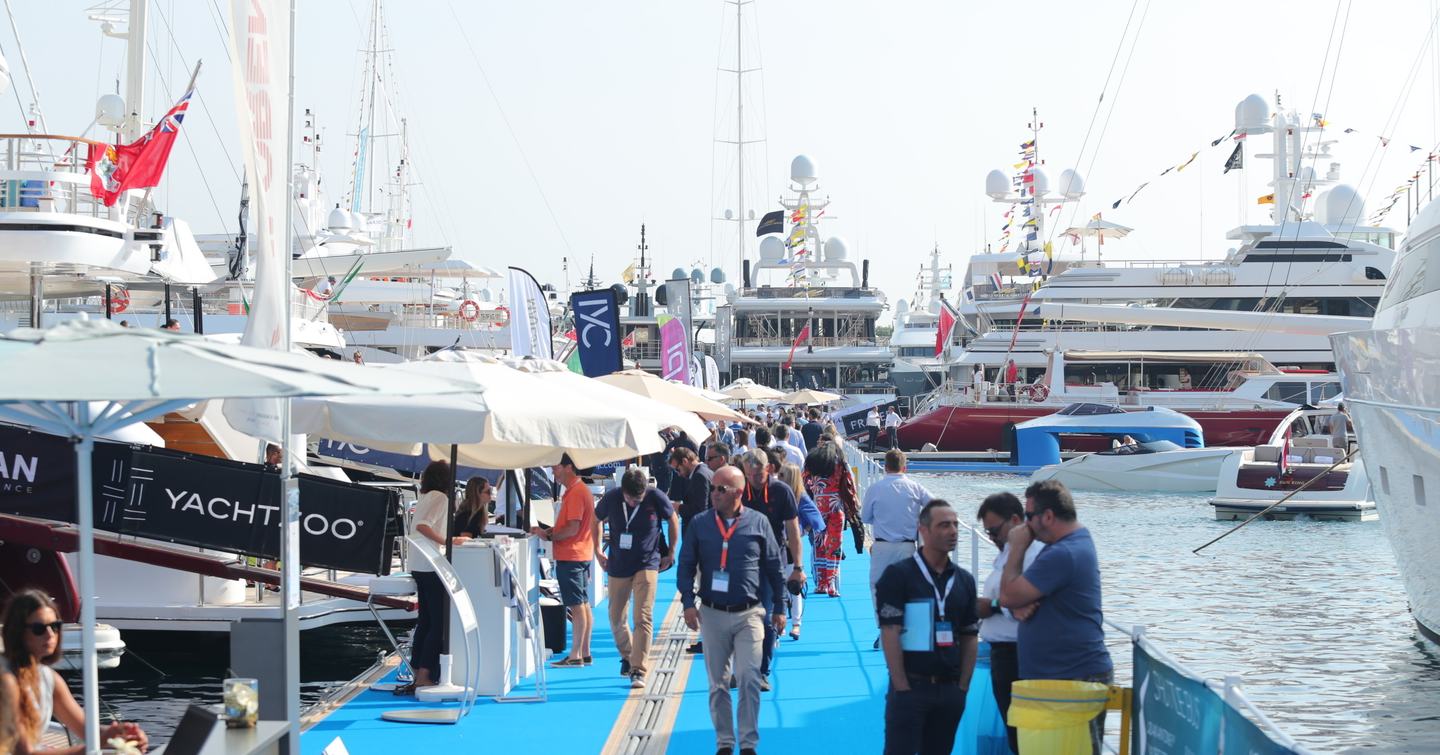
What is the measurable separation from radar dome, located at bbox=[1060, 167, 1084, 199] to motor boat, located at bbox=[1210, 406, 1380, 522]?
37.3 m

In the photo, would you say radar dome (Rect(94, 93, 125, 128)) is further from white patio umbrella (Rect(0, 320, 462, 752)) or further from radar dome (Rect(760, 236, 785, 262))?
radar dome (Rect(760, 236, 785, 262))

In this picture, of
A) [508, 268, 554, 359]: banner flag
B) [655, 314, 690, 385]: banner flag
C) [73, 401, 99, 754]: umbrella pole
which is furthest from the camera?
[655, 314, 690, 385]: banner flag

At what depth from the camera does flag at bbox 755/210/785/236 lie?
77.9 m

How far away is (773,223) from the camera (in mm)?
78000

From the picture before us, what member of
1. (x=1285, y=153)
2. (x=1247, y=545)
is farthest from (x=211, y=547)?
(x=1285, y=153)

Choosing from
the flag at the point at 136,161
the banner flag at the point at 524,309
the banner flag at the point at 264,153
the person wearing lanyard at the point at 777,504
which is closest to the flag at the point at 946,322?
the banner flag at the point at 524,309

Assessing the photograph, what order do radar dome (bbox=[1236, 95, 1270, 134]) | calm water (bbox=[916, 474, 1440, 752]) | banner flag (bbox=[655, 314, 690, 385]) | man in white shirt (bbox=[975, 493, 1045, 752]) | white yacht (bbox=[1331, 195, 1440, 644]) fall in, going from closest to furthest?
man in white shirt (bbox=[975, 493, 1045, 752]) < white yacht (bbox=[1331, 195, 1440, 644]) < calm water (bbox=[916, 474, 1440, 752]) < banner flag (bbox=[655, 314, 690, 385]) < radar dome (bbox=[1236, 95, 1270, 134])

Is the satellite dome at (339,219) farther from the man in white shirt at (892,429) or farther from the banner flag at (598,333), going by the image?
the banner flag at (598,333)

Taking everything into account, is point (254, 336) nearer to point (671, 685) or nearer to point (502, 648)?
point (502, 648)

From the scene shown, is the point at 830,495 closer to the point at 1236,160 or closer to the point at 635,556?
the point at 635,556

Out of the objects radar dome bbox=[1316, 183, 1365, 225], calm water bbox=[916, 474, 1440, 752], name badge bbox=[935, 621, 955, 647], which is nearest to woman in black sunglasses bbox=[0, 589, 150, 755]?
name badge bbox=[935, 621, 955, 647]

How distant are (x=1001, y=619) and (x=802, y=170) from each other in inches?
2747

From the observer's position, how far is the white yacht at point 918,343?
7731 cm

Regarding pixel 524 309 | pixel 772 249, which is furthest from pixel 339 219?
pixel 524 309
